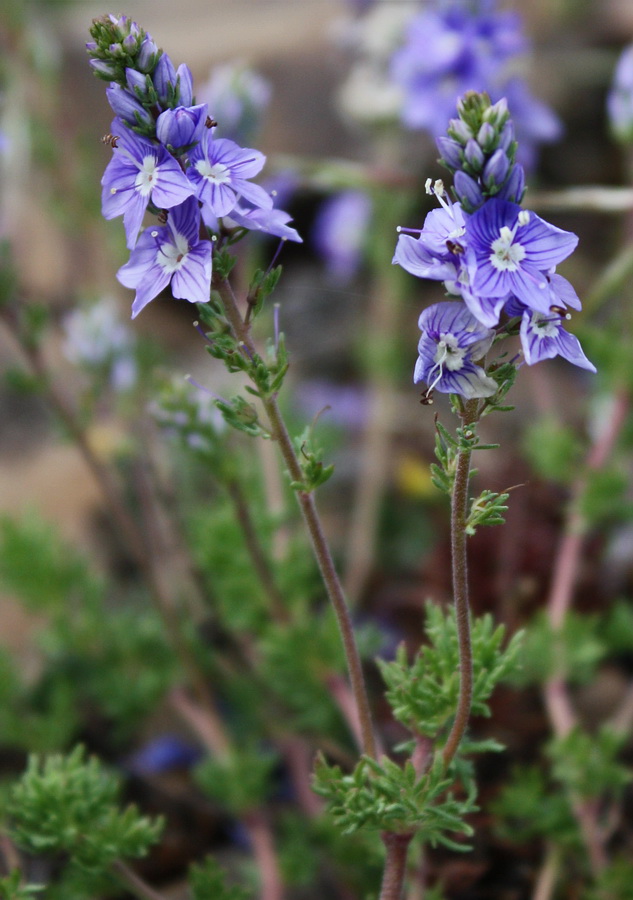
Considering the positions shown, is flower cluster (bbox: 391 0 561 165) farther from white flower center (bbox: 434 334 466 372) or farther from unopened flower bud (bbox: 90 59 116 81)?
white flower center (bbox: 434 334 466 372)

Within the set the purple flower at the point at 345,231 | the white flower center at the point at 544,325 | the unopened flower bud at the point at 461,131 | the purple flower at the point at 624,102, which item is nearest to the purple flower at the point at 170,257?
the unopened flower bud at the point at 461,131

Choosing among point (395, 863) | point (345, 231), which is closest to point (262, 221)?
point (395, 863)

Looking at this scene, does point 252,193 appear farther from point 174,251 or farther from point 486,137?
point 486,137

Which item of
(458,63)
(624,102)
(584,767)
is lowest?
(584,767)

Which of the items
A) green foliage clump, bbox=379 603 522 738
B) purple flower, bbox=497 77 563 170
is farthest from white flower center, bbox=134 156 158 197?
purple flower, bbox=497 77 563 170

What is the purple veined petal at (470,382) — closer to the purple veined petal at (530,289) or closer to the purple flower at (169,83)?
the purple veined petal at (530,289)

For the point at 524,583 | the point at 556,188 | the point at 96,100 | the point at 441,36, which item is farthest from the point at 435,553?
the point at 96,100

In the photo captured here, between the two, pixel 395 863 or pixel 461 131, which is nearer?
pixel 461 131
